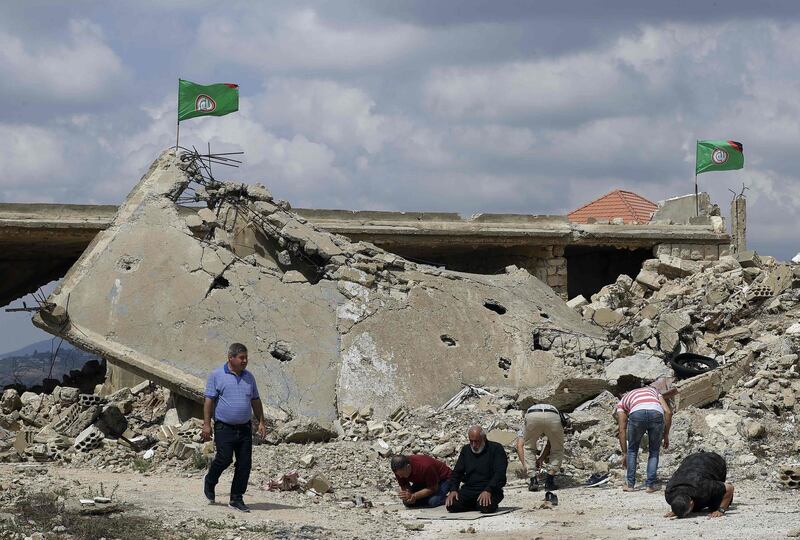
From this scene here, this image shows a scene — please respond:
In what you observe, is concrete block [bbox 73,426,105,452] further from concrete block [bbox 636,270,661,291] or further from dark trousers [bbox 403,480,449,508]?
concrete block [bbox 636,270,661,291]

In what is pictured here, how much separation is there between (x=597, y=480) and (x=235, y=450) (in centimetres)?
325

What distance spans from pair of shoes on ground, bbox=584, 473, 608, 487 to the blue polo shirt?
3091 millimetres

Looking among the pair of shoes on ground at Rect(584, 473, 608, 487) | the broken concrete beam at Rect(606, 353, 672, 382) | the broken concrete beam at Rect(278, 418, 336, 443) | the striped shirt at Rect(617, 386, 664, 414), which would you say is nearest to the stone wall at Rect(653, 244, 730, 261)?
the broken concrete beam at Rect(606, 353, 672, 382)

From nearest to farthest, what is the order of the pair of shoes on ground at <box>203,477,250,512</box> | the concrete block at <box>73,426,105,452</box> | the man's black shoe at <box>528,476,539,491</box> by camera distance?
the pair of shoes on ground at <box>203,477,250,512</box>, the man's black shoe at <box>528,476,539,491</box>, the concrete block at <box>73,426,105,452</box>

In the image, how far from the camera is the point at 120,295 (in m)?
13.0

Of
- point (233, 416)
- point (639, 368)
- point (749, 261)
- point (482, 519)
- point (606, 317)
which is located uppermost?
point (749, 261)

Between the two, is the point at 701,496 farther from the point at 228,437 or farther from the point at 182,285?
the point at 182,285

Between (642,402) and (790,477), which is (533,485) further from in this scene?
(790,477)

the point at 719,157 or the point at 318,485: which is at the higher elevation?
the point at 719,157

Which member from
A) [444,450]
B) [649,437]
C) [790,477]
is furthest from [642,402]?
[444,450]

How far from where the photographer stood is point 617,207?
30656 mm

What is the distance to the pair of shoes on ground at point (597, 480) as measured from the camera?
10.2 meters

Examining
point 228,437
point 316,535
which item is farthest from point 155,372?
point 316,535

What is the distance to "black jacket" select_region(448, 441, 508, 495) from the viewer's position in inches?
358
